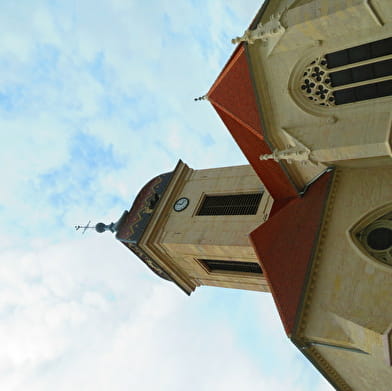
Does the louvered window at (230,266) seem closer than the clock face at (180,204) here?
Yes

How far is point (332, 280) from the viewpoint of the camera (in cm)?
1221

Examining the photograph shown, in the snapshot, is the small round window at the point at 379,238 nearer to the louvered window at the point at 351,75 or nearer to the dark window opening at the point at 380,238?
the dark window opening at the point at 380,238

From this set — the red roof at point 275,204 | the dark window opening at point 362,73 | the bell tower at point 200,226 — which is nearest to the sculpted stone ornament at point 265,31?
the red roof at point 275,204

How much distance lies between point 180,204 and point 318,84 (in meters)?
11.7

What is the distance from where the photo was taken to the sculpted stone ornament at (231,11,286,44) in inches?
486

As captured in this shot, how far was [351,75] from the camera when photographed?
12766 millimetres

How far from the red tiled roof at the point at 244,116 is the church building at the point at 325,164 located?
6 cm

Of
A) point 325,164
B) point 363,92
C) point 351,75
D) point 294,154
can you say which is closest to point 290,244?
point 294,154

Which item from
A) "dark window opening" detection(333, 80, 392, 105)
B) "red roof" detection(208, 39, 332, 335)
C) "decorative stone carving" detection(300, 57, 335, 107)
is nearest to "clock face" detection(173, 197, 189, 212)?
"red roof" detection(208, 39, 332, 335)

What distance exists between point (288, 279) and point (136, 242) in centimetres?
1102

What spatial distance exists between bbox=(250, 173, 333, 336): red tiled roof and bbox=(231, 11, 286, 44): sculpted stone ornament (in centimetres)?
580

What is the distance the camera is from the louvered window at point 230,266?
64.9ft

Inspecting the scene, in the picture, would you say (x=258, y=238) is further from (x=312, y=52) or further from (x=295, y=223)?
(x=312, y=52)

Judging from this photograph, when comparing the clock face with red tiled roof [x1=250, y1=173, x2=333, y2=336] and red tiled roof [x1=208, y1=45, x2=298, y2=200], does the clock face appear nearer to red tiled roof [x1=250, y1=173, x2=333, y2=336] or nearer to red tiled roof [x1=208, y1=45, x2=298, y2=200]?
red tiled roof [x1=208, y1=45, x2=298, y2=200]
